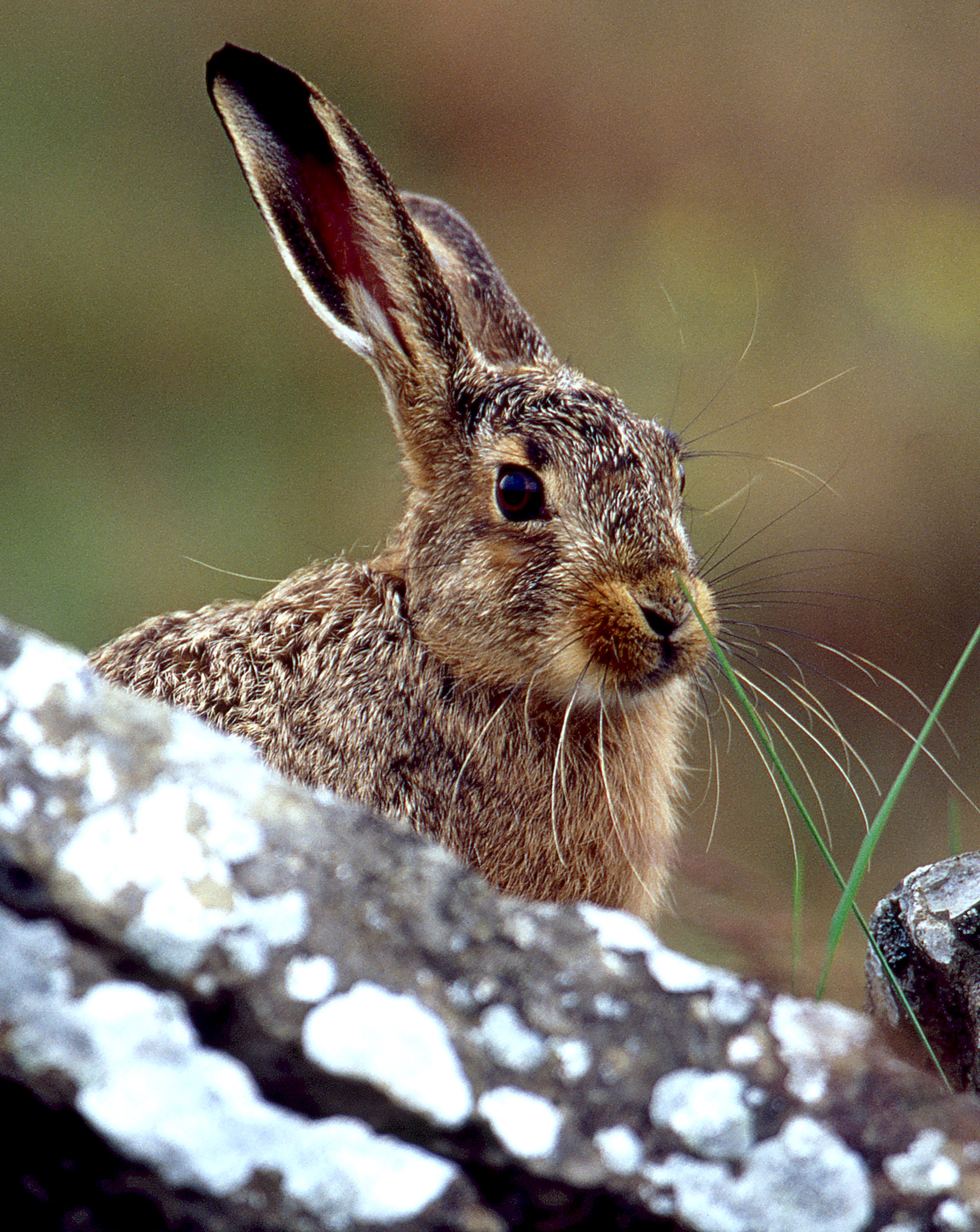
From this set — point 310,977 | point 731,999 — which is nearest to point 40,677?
point 310,977

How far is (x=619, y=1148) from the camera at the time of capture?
50.5 inches

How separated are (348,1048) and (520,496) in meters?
1.54

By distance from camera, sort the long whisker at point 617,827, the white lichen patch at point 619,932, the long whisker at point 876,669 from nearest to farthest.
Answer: the white lichen patch at point 619,932
the long whisker at point 876,669
the long whisker at point 617,827

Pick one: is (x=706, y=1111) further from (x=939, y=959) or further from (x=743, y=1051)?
(x=939, y=959)

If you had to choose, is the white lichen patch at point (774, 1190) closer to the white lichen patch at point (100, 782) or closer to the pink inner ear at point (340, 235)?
the white lichen patch at point (100, 782)

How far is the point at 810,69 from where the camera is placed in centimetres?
532

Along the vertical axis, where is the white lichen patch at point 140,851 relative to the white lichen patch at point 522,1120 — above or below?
above

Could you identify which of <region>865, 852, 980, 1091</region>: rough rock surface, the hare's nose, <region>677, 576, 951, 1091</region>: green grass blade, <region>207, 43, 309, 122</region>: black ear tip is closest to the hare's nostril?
the hare's nose

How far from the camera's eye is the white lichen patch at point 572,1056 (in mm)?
1316

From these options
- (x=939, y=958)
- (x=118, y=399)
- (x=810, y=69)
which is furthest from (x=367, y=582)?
(x=810, y=69)

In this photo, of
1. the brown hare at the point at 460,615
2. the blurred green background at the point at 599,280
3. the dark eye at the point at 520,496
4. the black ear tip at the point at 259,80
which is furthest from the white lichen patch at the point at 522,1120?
the blurred green background at the point at 599,280

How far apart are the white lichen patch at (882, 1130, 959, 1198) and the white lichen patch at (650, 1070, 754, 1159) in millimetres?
138

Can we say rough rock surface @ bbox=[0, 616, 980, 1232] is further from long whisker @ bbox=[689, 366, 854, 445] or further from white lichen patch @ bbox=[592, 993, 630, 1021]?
long whisker @ bbox=[689, 366, 854, 445]

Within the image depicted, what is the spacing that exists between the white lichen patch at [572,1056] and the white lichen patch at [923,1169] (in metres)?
0.29
